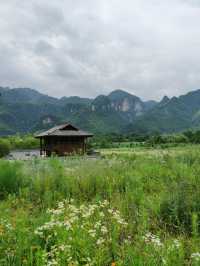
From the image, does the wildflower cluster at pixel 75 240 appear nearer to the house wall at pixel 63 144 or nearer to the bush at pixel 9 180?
the bush at pixel 9 180

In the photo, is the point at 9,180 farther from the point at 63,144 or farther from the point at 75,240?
the point at 63,144

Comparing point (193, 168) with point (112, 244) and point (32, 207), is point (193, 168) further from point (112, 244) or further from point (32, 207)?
point (112, 244)

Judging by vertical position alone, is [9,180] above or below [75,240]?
above

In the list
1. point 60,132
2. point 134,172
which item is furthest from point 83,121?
point 134,172

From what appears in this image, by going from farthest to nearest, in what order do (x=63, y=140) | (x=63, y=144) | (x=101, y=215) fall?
(x=63, y=140) → (x=63, y=144) → (x=101, y=215)

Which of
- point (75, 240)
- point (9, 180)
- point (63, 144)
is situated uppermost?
point (9, 180)

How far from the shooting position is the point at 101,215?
384 centimetres

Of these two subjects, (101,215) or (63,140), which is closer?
(101,215)

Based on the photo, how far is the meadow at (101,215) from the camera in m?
3.13

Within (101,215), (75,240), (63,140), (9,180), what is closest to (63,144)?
(63,140)

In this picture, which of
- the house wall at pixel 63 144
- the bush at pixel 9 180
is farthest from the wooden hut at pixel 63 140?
the bush at pixel 9 180

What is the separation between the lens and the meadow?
10.3ft

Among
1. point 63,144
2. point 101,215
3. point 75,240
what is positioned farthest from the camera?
point 63,144

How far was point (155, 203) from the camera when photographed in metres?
4.78
